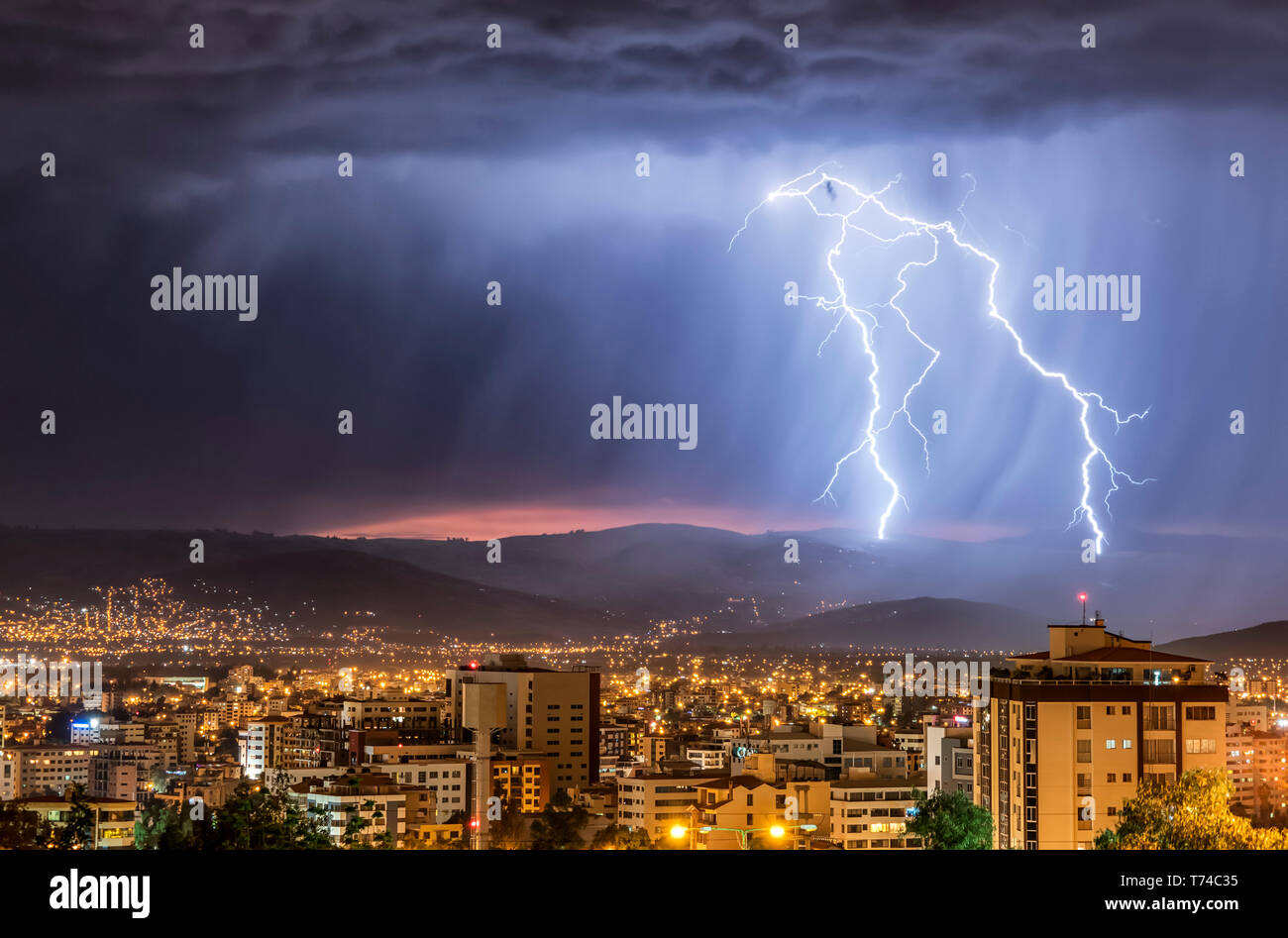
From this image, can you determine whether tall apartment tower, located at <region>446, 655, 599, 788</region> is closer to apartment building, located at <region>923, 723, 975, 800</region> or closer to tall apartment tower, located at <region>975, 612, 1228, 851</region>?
apartment building, located at <region>923, 723, 975, 800</region>

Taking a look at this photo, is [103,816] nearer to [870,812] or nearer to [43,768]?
[870,812]

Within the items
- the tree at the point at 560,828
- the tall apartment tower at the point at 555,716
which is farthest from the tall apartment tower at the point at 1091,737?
the tall apartment tower at the point at 555,716

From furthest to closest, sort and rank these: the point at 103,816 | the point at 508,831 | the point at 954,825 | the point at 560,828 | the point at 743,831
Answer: the point at 508,831, the point at 560,828, the point at 103,816, the point at 954,825, the point at 743,831

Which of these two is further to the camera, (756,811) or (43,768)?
(43,768)

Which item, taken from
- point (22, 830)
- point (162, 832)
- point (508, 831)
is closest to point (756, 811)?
point (508, 831)

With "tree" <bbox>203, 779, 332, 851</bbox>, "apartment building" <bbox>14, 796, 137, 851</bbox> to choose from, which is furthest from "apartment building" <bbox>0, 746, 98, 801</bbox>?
"tree" <bbox>203, 779, 332, 851</bbox>

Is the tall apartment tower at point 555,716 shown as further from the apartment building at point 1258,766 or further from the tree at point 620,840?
the tree at point 620,840

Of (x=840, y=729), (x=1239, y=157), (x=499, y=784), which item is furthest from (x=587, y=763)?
(x=1239, y=157)

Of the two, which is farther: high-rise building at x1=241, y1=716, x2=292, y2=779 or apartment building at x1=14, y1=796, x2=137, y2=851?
high-rise building at x1=241, y1=716, x2=292, y2=779
